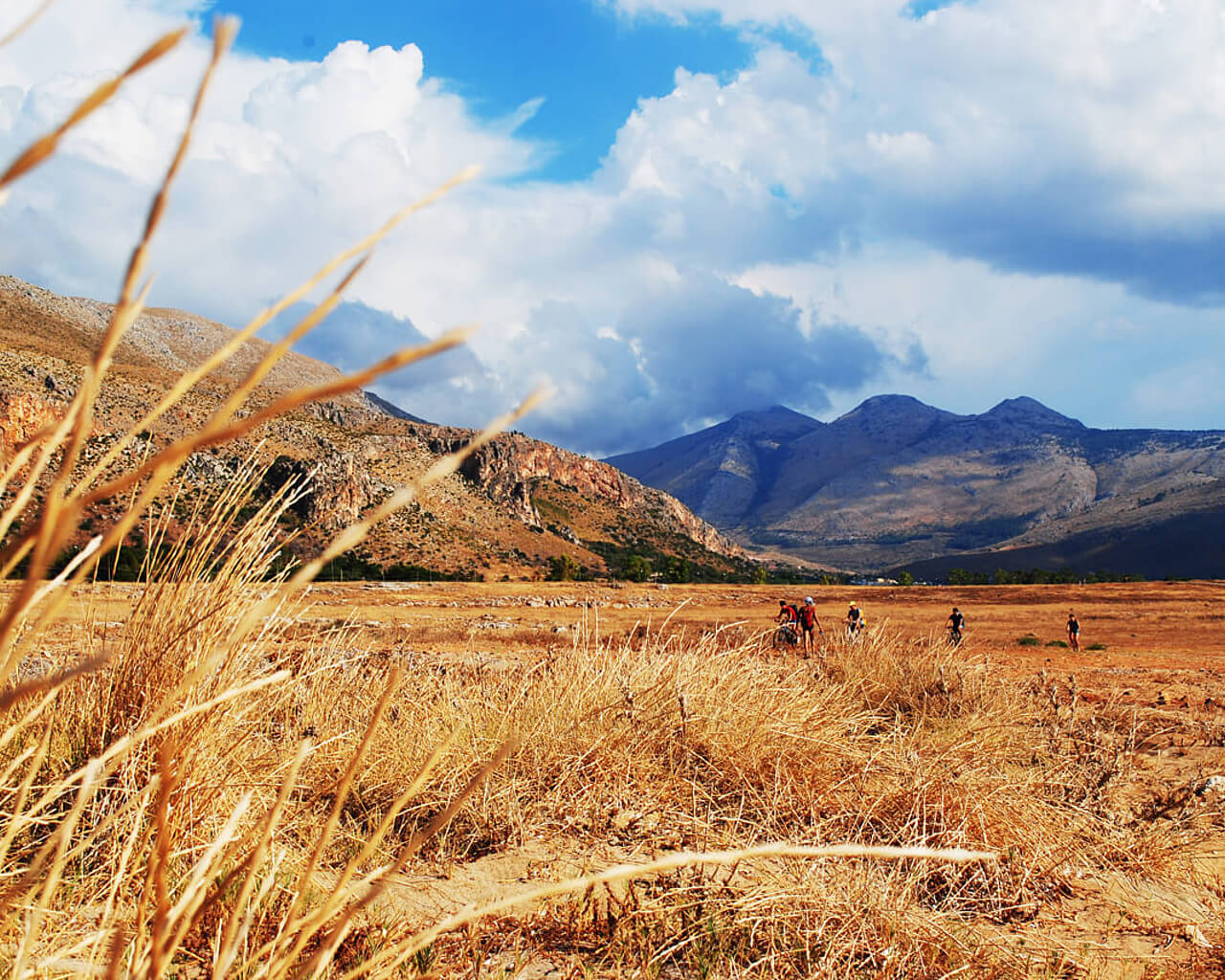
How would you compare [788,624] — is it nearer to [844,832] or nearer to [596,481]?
[844,832]

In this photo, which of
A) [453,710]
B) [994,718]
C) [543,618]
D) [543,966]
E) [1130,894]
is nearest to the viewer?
[543,966]

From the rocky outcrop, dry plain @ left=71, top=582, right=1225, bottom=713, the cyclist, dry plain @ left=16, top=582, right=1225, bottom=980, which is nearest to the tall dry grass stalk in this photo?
dry plain @ left=16, top=582, right=1225, bottom=980

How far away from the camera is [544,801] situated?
411cm

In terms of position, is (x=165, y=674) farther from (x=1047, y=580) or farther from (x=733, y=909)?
(x=1047, y=580)

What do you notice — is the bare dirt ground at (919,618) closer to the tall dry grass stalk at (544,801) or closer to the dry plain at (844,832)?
the tall dry grass stalk at (544,801)

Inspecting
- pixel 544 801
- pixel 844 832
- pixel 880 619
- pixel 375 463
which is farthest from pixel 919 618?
pixel 375 463

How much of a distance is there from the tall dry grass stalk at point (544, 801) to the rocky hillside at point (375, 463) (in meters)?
18.6

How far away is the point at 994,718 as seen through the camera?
5949 millimetres

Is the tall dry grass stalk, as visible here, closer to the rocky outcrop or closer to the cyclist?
the cyclist

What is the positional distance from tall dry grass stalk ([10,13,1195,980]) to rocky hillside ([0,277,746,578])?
18623 millimetres

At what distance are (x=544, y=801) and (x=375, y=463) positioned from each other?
62.3m

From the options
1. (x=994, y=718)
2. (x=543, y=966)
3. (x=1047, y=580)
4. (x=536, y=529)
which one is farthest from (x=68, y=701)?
(x=536, y=529)

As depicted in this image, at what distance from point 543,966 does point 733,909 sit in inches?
30.6

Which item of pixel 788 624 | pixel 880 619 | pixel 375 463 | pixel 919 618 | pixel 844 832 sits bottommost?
pixel 919 618
